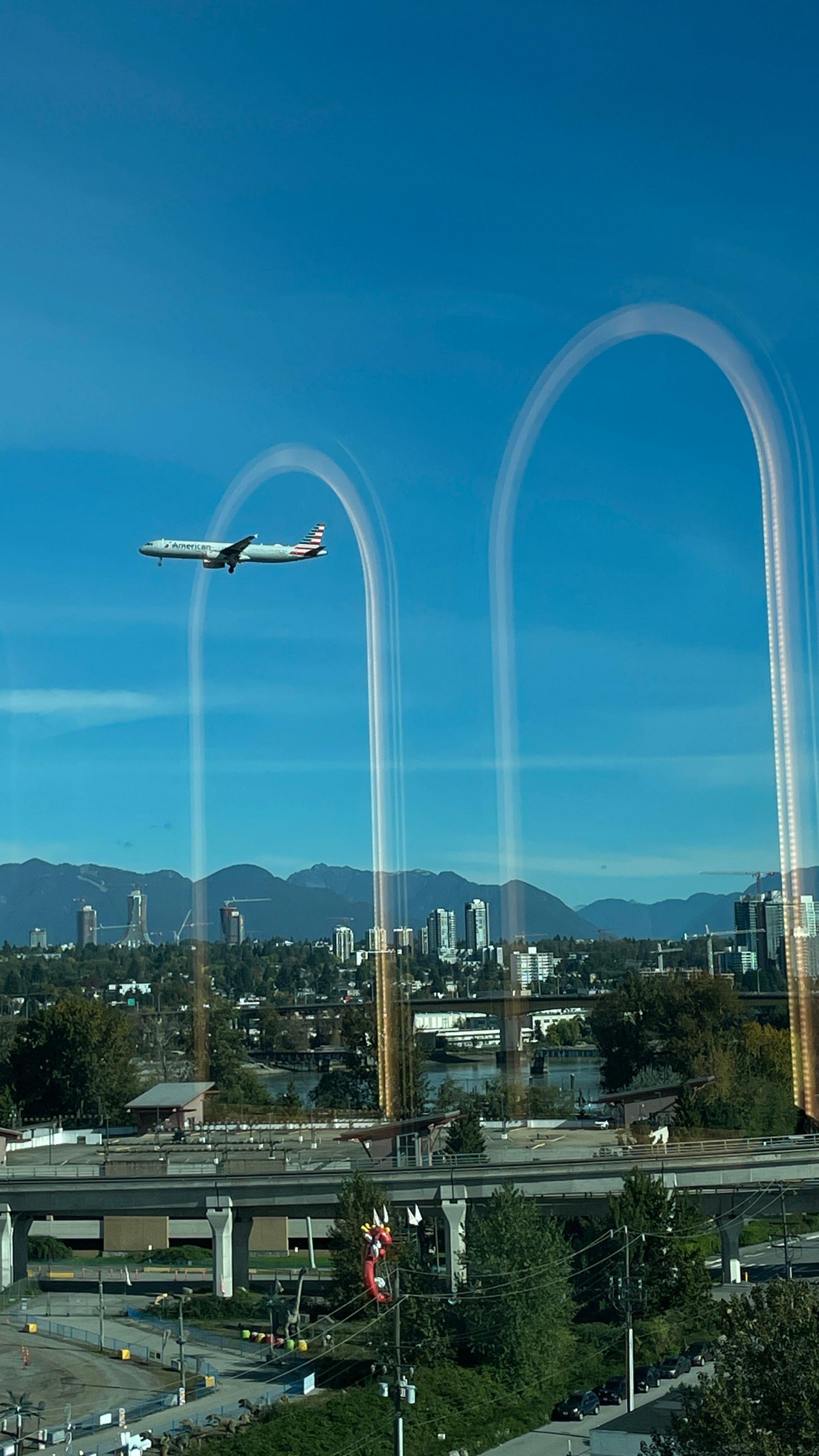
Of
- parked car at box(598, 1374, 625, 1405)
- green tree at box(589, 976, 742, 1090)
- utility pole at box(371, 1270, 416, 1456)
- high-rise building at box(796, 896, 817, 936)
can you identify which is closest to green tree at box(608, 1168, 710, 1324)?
parked car at box(598, 1374, 625, 1405)

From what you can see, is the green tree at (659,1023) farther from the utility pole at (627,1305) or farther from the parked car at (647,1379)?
the parked car at (647,1379)

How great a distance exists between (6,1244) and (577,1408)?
1980 cm

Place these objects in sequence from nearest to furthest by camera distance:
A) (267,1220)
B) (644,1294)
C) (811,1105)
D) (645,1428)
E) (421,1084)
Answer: (645,1428), (644,1294), (267,1220), (811,1105), (421,1084)

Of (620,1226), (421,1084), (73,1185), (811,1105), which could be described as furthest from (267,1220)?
(421,1084)

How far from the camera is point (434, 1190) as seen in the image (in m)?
38.8

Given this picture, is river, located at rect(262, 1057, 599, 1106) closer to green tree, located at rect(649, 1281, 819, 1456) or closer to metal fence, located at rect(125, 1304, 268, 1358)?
metal fence, located at rect(125, 1304, 268, 1358)

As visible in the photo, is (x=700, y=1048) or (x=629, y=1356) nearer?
(x=629, y=1356)

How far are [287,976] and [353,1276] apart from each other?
147 metres

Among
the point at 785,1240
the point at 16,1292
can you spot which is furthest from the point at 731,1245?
the point at 16,1292

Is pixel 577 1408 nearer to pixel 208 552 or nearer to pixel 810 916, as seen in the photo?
pixel 208 552

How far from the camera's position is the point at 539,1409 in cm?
2811

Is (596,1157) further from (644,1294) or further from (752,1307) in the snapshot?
(752,1307)

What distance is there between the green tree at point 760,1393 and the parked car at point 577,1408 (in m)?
10.5

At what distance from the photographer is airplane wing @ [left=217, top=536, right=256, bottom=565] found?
62.6 metres
